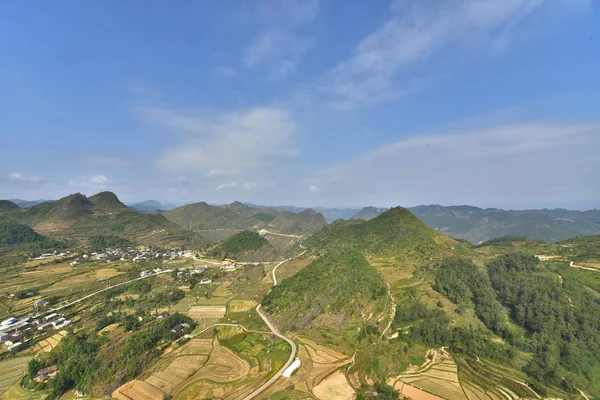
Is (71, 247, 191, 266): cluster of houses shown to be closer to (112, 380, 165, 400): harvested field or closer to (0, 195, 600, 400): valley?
(0, 195, 600, 400): valley

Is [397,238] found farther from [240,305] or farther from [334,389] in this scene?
[334,389]

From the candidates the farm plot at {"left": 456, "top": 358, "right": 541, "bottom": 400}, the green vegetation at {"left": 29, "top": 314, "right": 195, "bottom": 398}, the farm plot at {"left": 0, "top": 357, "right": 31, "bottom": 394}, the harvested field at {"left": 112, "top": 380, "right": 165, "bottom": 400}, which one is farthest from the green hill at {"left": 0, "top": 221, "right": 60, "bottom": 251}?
the farm plot at {"left": 456, "top": 358, "right": 541, "bottom": 400}

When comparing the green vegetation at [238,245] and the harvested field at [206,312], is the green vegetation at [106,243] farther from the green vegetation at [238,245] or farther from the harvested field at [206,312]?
the harvested field at [206,312]

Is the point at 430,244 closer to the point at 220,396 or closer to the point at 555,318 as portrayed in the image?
the point at 555,318

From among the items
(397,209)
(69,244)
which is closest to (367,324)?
(397,209)

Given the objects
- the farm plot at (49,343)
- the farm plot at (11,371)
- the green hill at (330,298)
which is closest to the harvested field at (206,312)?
the green hill at (330,298)
